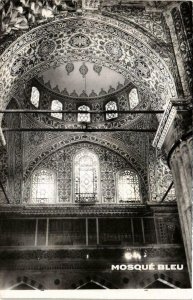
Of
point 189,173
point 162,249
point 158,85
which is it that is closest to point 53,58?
point 158,85

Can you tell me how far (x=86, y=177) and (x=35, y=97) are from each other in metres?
3.76

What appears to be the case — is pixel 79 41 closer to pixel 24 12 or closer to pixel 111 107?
pixel 24 12

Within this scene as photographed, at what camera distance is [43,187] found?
14.0 m

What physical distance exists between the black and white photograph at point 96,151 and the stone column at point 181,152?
2 centimetres

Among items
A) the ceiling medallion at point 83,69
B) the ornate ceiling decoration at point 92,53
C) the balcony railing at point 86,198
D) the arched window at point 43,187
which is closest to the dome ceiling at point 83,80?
the ceiling medallion at point 83,69

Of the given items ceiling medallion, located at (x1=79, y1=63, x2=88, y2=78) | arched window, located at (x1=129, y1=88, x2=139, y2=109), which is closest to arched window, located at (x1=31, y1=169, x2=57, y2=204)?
arched window, located at (x1=129, y1=88, x2=139, y2=109)

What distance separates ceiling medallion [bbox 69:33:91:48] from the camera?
987 cm

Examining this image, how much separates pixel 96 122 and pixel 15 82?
6133mm

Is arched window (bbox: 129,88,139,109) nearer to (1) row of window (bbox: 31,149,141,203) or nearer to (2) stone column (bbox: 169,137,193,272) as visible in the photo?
(1) row of window (bbox: 31,149,141,203)

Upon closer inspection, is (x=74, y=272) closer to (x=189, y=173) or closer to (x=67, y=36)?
(x=189, y=173)

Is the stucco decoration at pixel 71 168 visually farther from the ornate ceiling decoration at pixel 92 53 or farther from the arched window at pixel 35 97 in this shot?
the ornate ceiling decoration at pixel 92 53

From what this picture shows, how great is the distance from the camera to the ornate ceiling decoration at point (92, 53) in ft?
30.2

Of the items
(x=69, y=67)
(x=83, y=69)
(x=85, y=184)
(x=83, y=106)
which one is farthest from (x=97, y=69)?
(x=85, y=184)

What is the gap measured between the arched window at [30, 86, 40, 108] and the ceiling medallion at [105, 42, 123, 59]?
5.52 m
